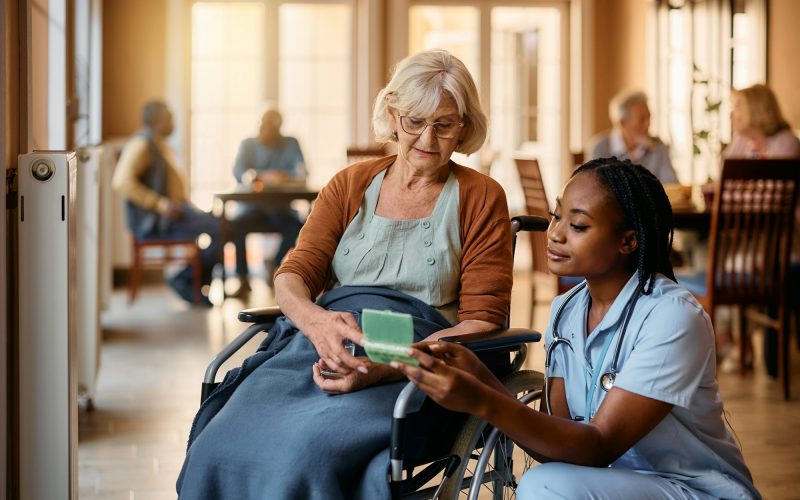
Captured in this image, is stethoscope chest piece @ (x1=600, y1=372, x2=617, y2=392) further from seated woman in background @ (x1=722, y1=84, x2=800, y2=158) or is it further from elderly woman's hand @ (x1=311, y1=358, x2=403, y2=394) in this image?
seated woman in background @ (x1=722, y1=84, x2=800, y2=158)

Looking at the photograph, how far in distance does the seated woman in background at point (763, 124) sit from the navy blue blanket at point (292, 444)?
362 cm

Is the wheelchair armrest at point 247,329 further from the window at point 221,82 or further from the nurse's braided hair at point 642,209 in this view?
the window at point 221,82

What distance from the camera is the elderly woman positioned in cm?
198

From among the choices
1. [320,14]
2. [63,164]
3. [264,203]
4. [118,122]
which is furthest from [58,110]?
[320,14]

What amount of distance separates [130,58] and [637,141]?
13.3 ft

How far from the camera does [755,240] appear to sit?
14.7ft

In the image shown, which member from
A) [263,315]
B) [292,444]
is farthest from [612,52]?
[292,444]

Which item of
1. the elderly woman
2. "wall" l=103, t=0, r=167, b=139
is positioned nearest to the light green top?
the elderly woman

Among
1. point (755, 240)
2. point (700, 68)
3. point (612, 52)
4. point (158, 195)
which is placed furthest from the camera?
point (612, 52)

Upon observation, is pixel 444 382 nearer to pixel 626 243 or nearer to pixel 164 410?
pixel 626 243

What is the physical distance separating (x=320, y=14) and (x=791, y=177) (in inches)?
196

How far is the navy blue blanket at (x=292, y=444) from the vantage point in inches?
76.2

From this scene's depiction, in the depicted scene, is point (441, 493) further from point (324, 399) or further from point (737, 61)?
point (737, 61)

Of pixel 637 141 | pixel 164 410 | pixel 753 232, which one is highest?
pixel 637 141
